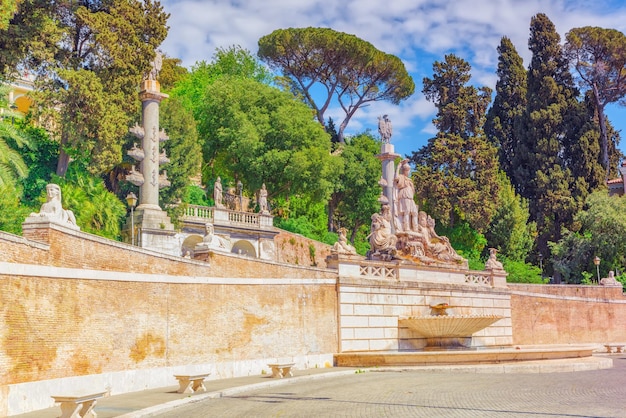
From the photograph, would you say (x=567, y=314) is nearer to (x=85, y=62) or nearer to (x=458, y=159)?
(x=458, y=159)

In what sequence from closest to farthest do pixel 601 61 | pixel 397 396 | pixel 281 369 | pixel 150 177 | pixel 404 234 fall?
pixel 397 396 < pixel 281 369 < pixel 150 177 < pixel 404 234 < pixel 601 61

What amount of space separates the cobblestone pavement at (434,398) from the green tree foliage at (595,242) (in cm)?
2533

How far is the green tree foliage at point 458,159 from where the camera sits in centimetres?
4738

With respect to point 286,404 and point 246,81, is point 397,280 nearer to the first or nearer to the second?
point 286,404

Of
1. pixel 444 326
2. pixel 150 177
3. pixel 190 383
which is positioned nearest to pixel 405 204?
pixel 444 326

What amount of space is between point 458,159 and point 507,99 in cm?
1086

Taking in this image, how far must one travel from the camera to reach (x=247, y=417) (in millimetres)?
12555

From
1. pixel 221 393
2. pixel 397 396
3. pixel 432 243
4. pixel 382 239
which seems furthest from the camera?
pixel 432 243

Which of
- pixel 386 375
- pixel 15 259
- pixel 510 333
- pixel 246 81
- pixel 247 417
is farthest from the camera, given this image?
pixel 246 81

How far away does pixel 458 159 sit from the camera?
1908 inches

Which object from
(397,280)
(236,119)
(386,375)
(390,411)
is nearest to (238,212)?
(236,119)

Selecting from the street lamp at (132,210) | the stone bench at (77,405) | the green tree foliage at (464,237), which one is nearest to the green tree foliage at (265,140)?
the green tree foliage at (464,237)

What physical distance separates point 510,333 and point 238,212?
15122mm

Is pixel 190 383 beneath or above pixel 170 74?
beneath
